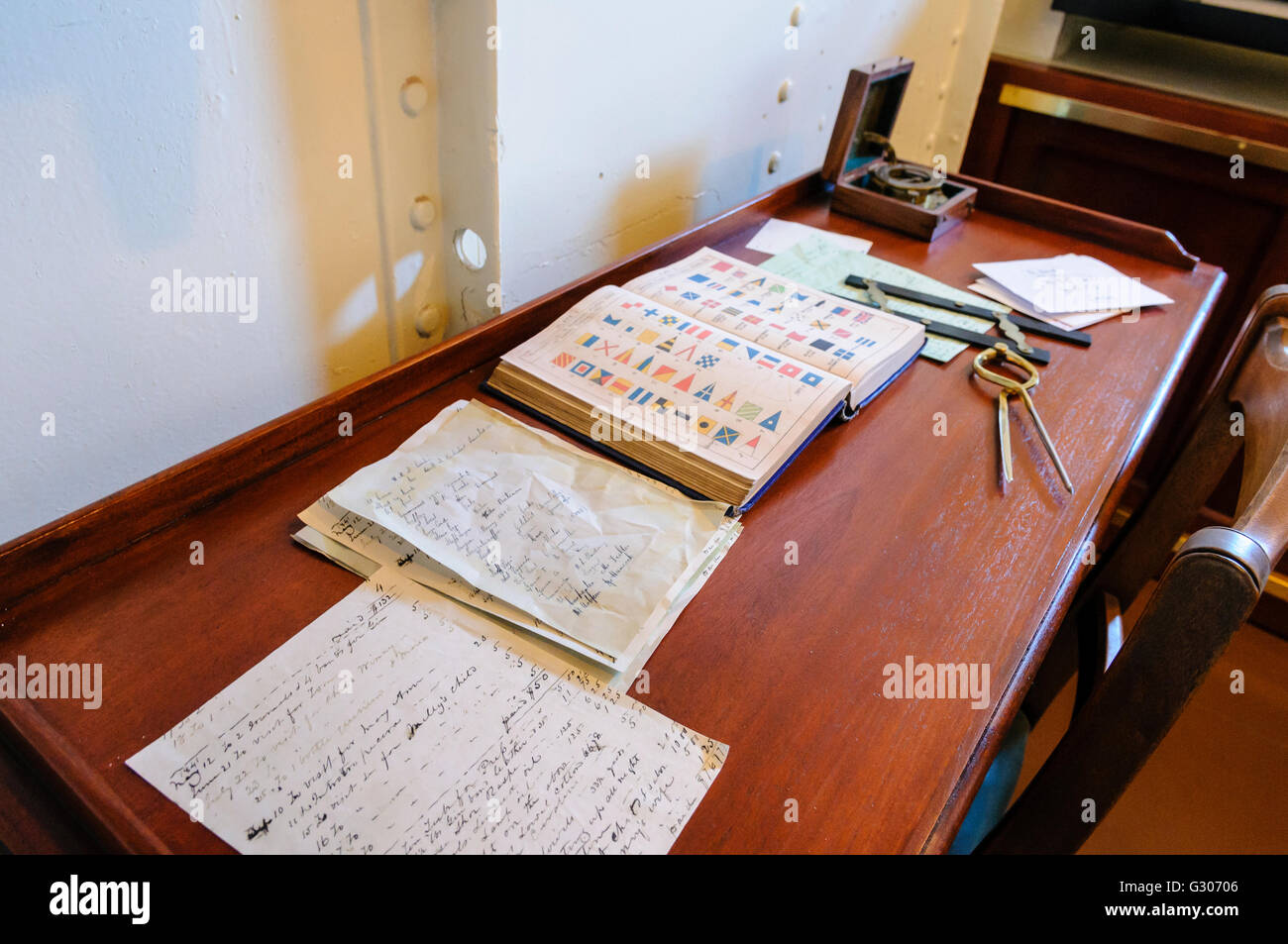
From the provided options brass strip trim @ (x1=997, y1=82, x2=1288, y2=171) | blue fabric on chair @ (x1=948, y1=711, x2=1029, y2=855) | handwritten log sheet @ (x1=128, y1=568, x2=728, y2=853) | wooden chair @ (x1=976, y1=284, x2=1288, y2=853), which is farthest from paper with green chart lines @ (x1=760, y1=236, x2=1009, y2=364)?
brass strip trim @ (x1=997, y1=82, x2=1288, y2=171)

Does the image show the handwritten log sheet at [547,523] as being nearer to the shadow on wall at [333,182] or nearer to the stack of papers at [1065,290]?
the shadow on wall at [333,182]

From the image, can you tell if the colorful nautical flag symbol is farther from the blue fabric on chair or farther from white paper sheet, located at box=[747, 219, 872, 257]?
white paper sheet, located at box=[747, 219, 872, 257]

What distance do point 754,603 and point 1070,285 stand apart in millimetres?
867

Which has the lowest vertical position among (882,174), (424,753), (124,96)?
Answer: (424,753)

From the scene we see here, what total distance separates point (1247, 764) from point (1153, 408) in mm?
1119

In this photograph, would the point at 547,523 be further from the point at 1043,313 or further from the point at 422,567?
the point at 1043,313

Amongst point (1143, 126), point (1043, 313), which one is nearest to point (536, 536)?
point (1043, 313)

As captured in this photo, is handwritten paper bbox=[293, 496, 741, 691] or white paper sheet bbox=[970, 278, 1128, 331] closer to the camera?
handwritten paper bbox=[293, 496, 741, 691]

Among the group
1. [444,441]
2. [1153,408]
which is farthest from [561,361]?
[1153,408]

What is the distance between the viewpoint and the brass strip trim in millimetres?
1737

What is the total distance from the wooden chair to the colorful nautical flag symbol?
36 cm

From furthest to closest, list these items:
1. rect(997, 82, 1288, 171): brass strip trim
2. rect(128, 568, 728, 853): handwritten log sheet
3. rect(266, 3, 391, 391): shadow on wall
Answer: rect(997, 82, 1288, 171): brass strip trim, rect(266, 3, 391, 391): shadow on wall, rect(128, 568, 728, 853): handwritten log sheet

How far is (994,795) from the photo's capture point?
2.87 feet

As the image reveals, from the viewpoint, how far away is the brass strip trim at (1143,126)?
5.70ft
